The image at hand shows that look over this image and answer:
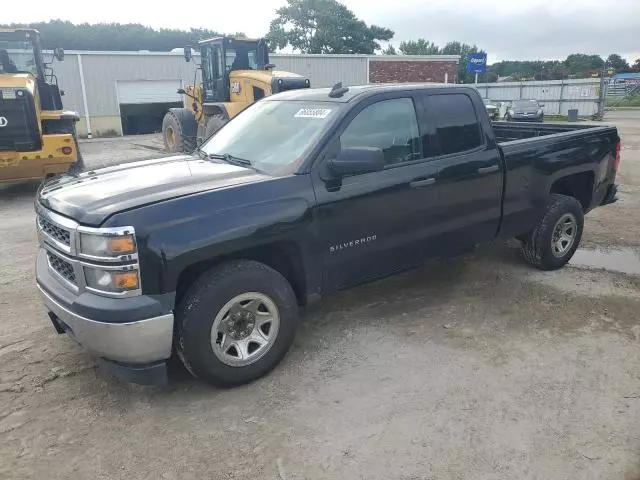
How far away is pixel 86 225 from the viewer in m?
3.08

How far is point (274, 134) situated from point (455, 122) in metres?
1.57

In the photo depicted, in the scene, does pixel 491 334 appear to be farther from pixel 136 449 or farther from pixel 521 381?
pixel 136 449

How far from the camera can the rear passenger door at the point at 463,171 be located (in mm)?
4461

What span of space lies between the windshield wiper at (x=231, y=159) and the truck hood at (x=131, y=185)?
82mm

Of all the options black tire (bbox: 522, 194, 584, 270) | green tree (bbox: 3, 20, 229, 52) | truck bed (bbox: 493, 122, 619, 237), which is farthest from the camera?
green tree (bbox: 3, 20, 229, 52)

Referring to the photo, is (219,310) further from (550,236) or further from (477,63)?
(477,63)

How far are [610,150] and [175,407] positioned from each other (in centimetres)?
522

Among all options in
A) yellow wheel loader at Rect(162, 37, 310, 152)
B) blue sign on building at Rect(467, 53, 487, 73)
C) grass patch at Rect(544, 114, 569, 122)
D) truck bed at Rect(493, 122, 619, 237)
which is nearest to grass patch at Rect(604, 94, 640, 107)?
grass patch at Rect(544, 114, 569, 122)

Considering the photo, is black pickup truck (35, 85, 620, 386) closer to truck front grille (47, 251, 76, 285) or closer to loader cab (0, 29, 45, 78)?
truck front grille (47, 251, 76, 285)

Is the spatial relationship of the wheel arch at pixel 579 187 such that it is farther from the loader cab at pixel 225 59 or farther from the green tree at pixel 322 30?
the green tree at pixel 322 30

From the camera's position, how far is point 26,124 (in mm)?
9250

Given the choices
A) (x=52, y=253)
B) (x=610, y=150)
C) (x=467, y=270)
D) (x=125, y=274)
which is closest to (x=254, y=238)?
(x=125, y=274)

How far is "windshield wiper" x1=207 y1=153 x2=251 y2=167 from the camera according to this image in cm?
408

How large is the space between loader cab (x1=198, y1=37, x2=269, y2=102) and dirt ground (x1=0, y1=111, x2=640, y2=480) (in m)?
9.72
